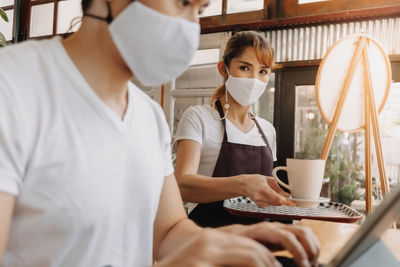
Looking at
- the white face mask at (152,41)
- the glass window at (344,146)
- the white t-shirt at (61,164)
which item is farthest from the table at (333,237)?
the glass window at (344,146)

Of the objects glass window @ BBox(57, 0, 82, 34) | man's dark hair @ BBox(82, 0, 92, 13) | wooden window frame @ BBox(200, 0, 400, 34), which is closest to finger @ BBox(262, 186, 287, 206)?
man's dark hair @ BBox(82, 0, 92, 13)

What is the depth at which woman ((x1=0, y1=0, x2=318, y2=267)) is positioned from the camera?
0.68 m

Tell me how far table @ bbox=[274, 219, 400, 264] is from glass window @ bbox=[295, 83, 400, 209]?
1132mm

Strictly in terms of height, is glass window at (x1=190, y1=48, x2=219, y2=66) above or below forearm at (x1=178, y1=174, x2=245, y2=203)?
above

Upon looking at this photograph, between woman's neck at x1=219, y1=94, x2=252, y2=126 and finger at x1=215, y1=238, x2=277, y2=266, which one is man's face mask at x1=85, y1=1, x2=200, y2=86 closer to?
finger at x1=215, y1=238, x2=277, y2=266

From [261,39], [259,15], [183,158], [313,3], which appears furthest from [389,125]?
[183,158]

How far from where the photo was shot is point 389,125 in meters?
3.13

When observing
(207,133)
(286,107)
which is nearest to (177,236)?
(207,133)

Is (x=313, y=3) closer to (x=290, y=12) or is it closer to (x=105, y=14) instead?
(x=290, y=12)

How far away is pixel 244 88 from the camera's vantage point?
1.99m

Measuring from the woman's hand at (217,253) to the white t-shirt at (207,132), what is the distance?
126 cm

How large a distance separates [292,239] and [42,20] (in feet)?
15.0

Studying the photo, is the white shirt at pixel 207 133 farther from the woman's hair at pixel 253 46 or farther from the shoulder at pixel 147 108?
the shoulder at pixel 147 108

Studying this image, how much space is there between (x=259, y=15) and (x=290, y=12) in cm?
27
